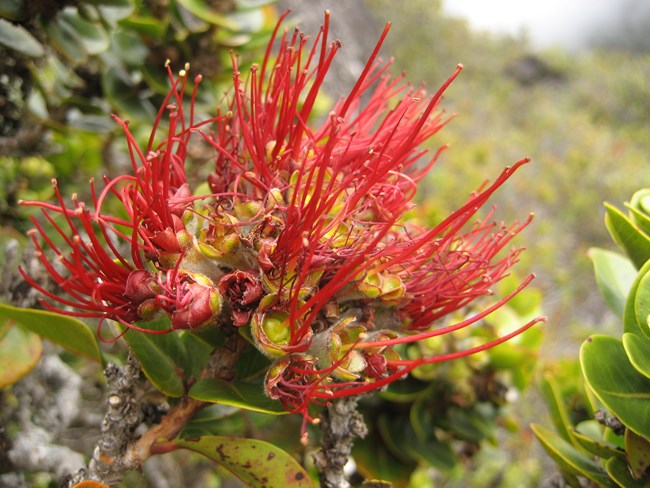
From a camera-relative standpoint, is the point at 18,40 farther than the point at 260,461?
Yes

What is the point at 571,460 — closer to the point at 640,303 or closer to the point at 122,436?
the point at 640,303

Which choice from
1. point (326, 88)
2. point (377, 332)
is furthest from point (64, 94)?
point (326, 88)

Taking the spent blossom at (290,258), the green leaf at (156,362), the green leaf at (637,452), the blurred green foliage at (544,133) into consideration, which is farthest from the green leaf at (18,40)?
the blurred green foliage at (544,133)

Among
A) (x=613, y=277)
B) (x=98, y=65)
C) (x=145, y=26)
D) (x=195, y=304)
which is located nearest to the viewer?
(x=195, y=304)

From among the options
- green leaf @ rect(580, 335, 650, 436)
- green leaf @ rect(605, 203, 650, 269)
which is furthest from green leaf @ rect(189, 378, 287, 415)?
green leaf @ rect(605, 203, 650, 269)

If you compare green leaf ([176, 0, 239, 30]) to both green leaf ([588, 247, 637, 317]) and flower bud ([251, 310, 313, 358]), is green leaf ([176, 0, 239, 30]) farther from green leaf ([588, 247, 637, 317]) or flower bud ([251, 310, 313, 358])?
green leaf ([588, 247, 637, 317])

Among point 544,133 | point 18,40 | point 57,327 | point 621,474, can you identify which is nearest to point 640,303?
point 621,474
